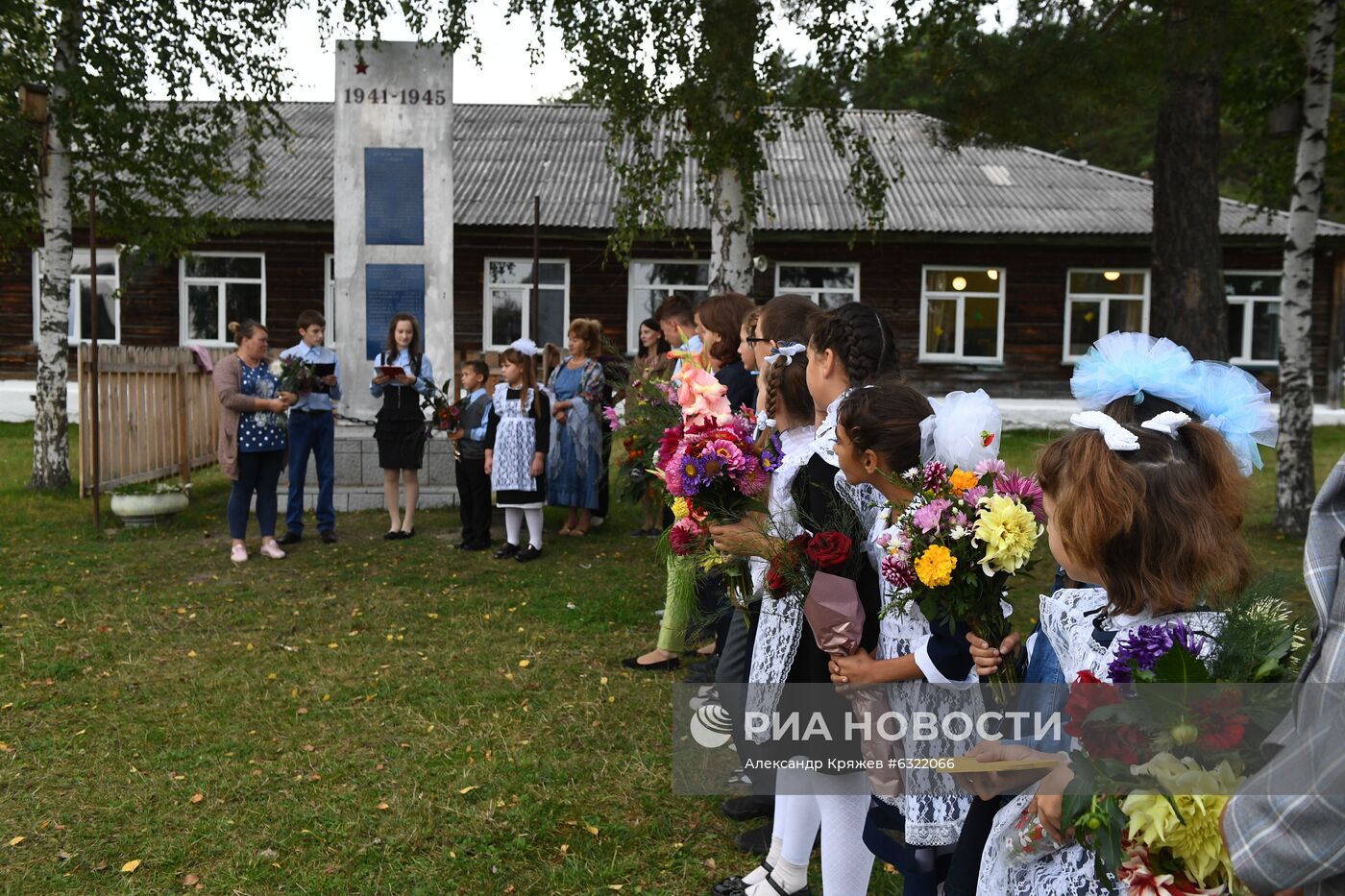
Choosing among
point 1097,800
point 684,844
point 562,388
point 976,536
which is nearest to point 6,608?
point 562,388

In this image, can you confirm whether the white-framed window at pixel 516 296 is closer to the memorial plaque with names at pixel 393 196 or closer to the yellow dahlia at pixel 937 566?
the memorial plaque with names at pixel 393 196

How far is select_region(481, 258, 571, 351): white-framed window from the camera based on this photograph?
68.1 ft

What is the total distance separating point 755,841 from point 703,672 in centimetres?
185

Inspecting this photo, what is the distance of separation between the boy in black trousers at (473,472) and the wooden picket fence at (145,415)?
322 centimetres

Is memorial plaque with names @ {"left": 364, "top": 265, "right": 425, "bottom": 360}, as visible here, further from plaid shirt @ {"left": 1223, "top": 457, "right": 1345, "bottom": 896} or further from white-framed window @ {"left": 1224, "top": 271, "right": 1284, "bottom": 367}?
white-framed window @ {"left": 1224, "top": 271, "right": 1284, "bottom": 367}

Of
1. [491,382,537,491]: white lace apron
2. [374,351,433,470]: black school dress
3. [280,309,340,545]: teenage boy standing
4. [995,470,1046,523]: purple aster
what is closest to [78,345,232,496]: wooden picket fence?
[280,309,340,545]: teenage boy standing

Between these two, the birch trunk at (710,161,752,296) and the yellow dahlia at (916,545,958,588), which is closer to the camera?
the yellow dahlia at (916,545,958,588)

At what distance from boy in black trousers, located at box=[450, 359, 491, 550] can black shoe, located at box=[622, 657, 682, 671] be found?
3.39 m

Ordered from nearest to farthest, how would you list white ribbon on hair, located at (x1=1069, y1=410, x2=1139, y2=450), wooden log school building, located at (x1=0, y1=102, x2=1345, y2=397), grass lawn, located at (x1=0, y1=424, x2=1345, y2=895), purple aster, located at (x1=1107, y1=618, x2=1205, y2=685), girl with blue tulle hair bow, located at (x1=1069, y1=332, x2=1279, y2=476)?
purple aster, located at (x1=1107, y1=618, x2=1205, y2=685) → white ribbon on hair, located at (x1=1069, y1=410, x2=1139, y2=450) → girl with blue tulle hair bow, located at (x1=1069, y1=332, x2=1279, y2=476) → grass lawn, located at (x1=0, y1=424, x2=1345, y2=895) → wooden log school building, located at (x1=0, y1=102, x2=1345, y2=397)

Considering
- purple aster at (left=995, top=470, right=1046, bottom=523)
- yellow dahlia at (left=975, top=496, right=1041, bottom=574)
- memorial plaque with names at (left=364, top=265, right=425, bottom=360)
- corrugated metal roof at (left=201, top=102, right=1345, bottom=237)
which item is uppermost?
corrugated metal roof at (left=201, top=102, right=1345, bottom=237)

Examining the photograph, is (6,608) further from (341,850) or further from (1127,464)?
(1127,464)

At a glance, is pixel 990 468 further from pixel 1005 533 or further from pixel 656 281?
pixel 656 281

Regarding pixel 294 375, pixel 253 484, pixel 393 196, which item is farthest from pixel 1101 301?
pixel 253 484

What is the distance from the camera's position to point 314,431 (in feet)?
29.9
